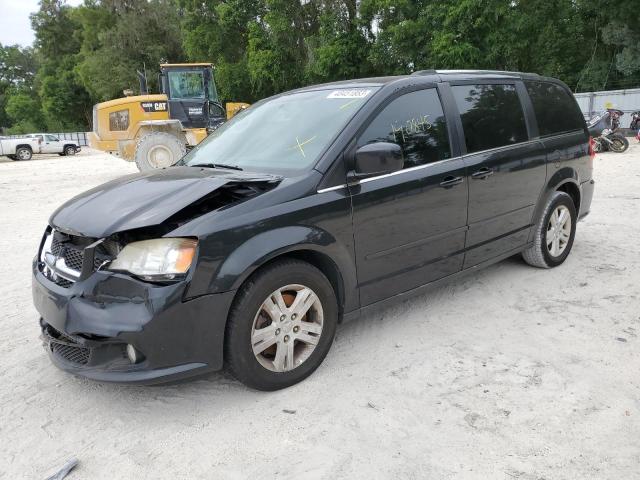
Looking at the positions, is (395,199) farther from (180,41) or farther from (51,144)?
(180,41)

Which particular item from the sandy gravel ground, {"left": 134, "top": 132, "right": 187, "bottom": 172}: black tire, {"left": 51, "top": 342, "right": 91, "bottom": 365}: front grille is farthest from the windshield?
{"left": 134, "top": 132, "right": 187, "bottom": 172}: black tire

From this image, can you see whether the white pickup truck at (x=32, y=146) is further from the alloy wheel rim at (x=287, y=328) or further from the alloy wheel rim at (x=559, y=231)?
the alloy wheel rim at (x=287, y=328)

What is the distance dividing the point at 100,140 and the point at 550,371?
1411 centimetres

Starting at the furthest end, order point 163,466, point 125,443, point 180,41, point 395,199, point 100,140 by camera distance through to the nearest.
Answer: point 180,41
point 100,140
point 395,199
point 125,443
point 163,466

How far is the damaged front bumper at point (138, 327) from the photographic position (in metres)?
2.62

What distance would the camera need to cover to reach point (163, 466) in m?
2.51

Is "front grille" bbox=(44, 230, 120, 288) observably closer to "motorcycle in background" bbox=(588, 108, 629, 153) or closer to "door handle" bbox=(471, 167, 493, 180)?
"door handle" bbox=(471, 167, 493, 180)

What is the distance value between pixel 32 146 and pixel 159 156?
1937 cm

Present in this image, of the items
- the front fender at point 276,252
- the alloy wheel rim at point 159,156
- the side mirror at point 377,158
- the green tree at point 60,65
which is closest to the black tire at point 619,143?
the alloy wheel rim at point 159,156

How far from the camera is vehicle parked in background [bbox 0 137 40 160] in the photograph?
2719cm

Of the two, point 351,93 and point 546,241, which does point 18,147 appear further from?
point 546,241

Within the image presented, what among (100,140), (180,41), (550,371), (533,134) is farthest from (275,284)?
(180,41)

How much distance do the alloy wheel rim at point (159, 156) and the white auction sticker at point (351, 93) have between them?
1024 cm

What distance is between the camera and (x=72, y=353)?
2.92 meters
